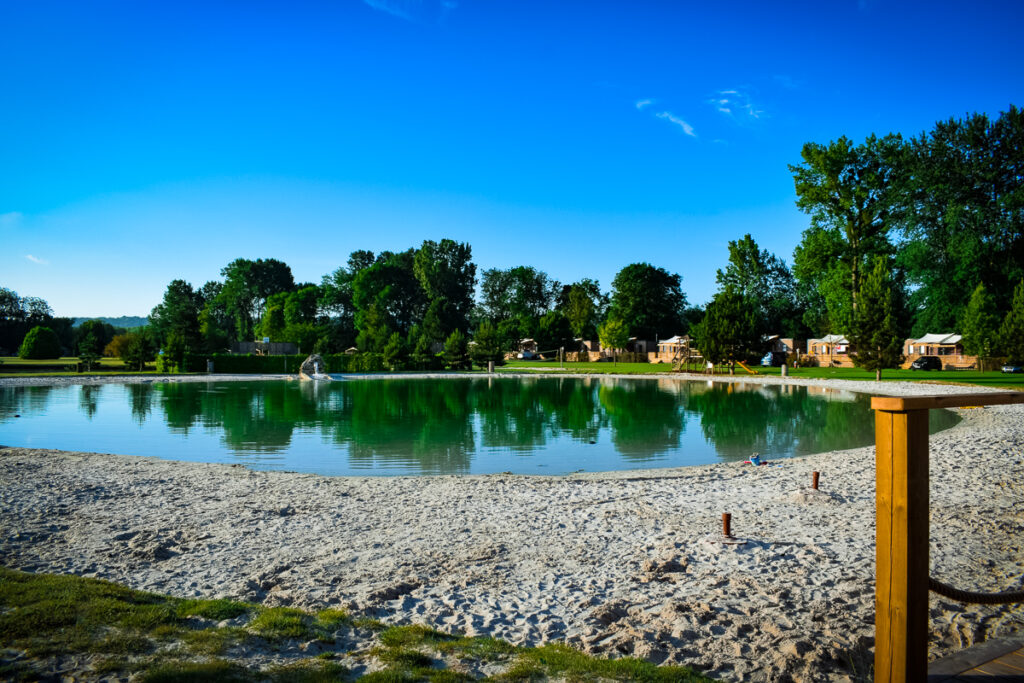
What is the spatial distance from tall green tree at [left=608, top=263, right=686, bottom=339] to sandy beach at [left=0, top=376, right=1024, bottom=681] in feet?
224

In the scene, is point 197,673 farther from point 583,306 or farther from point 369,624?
point 583,306

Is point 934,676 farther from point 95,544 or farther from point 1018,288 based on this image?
point 1018,288

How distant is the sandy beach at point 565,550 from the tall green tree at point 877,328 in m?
28.3

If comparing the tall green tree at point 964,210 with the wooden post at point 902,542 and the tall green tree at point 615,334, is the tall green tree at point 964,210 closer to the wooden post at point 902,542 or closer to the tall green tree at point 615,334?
the tall green tree at point 615,334

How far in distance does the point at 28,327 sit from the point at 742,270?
83.5 m

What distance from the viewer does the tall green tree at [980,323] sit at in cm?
3978

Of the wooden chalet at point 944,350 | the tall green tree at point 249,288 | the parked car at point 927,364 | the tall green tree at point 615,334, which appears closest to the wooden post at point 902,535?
the parked car at point 927,364

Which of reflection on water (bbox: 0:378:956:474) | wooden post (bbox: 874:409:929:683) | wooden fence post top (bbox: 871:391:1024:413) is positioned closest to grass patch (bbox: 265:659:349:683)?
wooden post (bbox: 874:409:929:683)

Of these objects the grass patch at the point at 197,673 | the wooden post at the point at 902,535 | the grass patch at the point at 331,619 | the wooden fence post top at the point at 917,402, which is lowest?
Answer: the grass patch at the point at 331,619

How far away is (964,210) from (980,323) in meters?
7.81

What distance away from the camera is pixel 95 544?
23.3ft

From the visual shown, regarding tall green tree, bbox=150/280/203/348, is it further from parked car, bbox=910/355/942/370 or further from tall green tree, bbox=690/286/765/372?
parked car, bbox=910/355/942/370

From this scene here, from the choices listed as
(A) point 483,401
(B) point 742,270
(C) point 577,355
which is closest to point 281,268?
(C) point 577,355

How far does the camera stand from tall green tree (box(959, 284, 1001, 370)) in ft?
131
